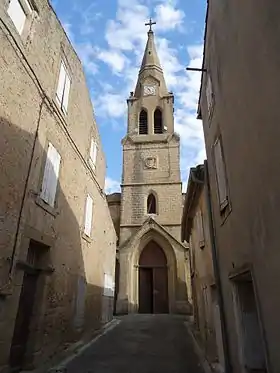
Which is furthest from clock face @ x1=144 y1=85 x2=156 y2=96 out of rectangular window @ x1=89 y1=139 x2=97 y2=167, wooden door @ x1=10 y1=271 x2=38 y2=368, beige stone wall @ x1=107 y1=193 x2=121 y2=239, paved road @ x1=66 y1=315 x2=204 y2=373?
wooden door @ x1=10 y1=271 x2=38 y2=368

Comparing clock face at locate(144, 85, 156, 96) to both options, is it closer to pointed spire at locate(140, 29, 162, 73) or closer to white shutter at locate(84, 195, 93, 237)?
pointed spire at locate(140, 29, 162, 73)

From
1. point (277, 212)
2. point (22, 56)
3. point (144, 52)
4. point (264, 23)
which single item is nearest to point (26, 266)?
point (22, 56)

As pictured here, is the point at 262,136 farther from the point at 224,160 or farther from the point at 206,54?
the point at 206,54

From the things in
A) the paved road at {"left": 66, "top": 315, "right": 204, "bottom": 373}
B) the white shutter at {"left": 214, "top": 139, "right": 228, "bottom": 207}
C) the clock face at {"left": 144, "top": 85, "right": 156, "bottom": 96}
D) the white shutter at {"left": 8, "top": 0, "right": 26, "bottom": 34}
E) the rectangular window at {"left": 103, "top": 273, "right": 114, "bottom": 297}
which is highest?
the clock face at {"left": 144, "top": 85, "right": 156, "bottom": 96}

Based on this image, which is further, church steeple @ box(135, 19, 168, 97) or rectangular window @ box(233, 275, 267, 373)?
church steeple @ box(135, 19, 168, 97)

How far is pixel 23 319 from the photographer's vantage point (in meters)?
5.97

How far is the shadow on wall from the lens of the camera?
5038 millimetres

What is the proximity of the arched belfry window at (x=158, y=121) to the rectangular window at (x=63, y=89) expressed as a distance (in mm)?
16893

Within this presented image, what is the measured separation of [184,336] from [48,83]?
9.33 metres

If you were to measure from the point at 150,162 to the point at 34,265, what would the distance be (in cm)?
1701

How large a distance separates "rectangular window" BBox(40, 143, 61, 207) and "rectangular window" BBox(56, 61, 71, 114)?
1.60 meters

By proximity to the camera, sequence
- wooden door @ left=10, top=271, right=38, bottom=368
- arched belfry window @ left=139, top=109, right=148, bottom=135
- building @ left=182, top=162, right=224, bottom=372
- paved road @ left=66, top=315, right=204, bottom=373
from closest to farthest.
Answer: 1. wooden door @ left=10, top=271, right=38, bottom=368
2. building @ left=182, top=162, right=224, bottom=372
3. paved road @ left=66, top=315, right=204, bottom=373
4. arched belfry window @ left=139, top=109, right=148, bottom=135

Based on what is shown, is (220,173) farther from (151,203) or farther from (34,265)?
(151,203)

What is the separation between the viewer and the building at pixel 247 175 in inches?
114
